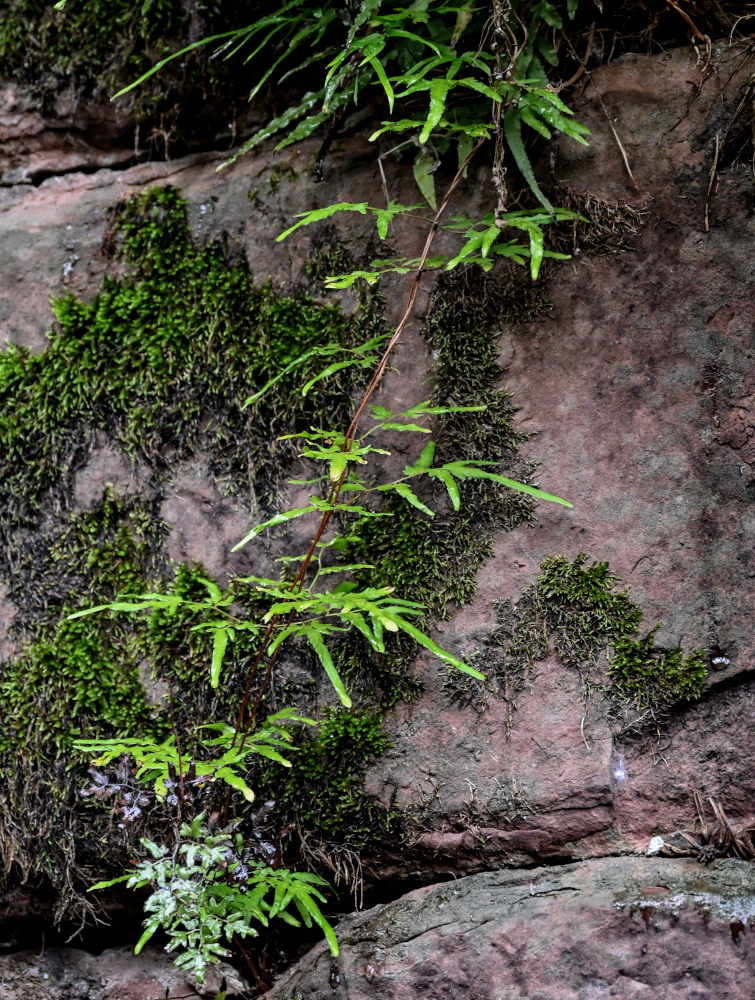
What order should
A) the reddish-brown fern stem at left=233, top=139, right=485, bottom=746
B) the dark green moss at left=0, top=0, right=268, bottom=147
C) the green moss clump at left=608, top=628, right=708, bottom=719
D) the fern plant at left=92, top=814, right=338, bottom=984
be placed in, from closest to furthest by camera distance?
the fern plant at left=92, top=814, right=338, bottom=984 → the reddish-brown fern stem at left=233, top=139, right=485, bottom=746 → the green moss clump at left=608, top=628, right=708, bottom=719 → the dark green moss at left=0, top=0, right=268, bottom=147

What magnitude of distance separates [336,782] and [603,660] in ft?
2.96

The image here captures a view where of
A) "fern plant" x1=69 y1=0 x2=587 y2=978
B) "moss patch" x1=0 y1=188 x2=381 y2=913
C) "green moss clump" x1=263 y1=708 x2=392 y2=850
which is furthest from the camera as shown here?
"moss patch" x1=0 y1=188 x2=381 y2=913

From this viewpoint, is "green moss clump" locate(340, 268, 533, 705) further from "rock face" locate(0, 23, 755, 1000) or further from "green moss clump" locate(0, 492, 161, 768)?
"green moss clump" locate(0, 492, 161, 768)

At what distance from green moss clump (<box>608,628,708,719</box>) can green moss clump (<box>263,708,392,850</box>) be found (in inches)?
29.3

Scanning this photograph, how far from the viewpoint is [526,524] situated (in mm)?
2514

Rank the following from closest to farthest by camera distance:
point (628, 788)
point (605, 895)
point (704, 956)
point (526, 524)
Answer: point (704, 956)
point (605, 895)
point (628, 788)
point (526, 524)

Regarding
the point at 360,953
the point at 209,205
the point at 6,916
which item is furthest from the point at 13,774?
the point at 209,205

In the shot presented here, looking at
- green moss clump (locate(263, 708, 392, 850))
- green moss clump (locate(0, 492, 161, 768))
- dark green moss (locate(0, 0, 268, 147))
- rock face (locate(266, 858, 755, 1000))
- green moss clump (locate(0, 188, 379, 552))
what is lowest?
rock face (locate(266, 858, 755, 1000))

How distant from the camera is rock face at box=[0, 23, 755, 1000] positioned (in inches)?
84.3

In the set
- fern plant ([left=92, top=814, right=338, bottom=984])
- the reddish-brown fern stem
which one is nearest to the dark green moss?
the reddish-brown fern stem

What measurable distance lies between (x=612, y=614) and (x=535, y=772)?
0.52 meters

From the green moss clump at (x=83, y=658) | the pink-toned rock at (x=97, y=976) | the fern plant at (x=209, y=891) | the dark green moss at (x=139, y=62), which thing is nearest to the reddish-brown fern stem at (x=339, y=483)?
the fern plant at (x=209, y=891)

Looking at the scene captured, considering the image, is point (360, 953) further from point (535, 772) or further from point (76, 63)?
point (76, 63)

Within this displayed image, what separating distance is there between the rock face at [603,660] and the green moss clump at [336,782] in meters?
0.07
